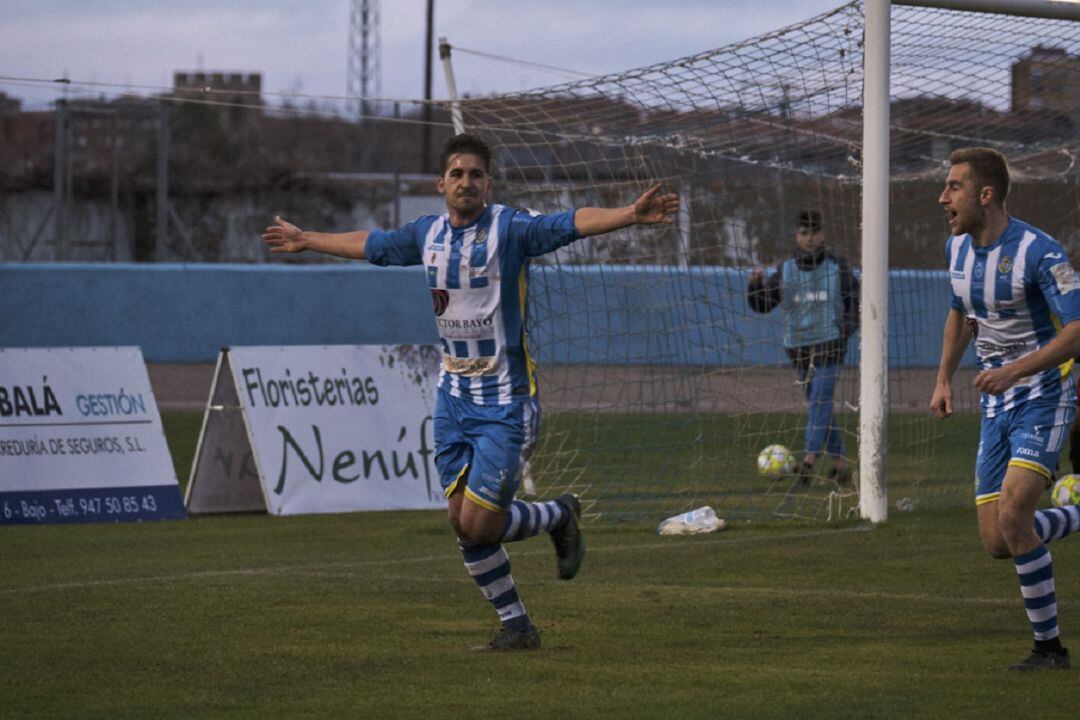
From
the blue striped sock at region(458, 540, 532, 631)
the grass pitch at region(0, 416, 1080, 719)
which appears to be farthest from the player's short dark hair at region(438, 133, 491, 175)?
the grass pitch at region(0, 416, 1080, 719)

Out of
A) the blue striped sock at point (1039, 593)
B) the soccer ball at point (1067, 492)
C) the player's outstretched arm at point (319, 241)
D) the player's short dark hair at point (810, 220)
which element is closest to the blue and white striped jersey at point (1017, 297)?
the blue striped sock at point (1039, 593)

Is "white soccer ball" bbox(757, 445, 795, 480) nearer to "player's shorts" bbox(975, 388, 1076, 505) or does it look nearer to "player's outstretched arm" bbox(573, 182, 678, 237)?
"player's shorts" bbox(975, 388, 1076, 505)

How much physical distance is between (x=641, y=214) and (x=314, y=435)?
6.74 meters

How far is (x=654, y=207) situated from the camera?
21.2ft

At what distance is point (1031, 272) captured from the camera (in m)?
6.52

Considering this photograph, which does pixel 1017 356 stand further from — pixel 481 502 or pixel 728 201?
pixel 728 201

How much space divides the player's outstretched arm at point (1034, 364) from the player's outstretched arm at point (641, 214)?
Result: 132 centimetres

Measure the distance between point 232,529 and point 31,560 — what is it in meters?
1.86

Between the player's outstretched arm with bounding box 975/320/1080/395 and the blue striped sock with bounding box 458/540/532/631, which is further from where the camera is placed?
the blue striped sock with bounding box 458/540/532/631

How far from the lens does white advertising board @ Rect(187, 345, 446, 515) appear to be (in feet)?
41.3

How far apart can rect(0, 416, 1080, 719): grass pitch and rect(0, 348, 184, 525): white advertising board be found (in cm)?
33

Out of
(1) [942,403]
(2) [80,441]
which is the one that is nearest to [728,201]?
(2) [80,441]

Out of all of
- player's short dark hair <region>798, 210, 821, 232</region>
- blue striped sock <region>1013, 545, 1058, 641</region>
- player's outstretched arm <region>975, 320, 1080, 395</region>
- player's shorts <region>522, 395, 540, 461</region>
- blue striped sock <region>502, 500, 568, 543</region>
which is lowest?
blue striped sock <region>1013, 545, 1058, 641</region>

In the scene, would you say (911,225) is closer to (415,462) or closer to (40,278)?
(415,462)
